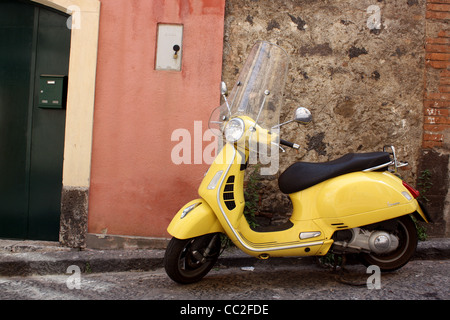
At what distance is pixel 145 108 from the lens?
420cm

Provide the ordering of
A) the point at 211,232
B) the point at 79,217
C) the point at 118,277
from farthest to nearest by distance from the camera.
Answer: the point at 79,217
the point at 118,277
the point at 211,232

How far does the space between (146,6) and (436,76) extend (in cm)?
340

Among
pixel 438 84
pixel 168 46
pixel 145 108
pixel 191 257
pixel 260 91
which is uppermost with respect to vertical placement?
pixel 168 46

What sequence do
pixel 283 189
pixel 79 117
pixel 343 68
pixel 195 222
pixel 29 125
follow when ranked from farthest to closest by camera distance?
1. pixel 29 125
2. pixel 343 68
3. pixel 79 117
4. pixel 283 189
5. pixel 195 222

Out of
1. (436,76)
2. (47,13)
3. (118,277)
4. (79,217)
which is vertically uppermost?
(47,13)

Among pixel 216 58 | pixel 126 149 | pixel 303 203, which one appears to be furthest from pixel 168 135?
pixel 303 203

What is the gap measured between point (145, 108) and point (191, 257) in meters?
1.86

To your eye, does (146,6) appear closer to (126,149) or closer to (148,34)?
(148,34)

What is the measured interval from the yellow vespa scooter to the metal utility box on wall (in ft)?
4.09

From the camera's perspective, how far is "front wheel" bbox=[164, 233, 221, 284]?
298cm

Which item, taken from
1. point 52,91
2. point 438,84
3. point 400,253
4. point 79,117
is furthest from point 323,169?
point 52,91

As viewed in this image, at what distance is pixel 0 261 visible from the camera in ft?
12.0

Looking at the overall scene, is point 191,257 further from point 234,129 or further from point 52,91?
point 52,91

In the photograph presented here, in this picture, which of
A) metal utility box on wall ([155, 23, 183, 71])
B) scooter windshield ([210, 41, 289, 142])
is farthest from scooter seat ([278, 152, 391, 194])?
metal utility box on wall ([155, 23, 183, 71])
